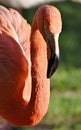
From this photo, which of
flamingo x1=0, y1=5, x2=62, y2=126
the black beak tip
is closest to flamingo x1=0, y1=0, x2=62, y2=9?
flamingo x1=0, y1=5, x2=62, y2=126

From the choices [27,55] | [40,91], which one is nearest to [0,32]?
[27,55]

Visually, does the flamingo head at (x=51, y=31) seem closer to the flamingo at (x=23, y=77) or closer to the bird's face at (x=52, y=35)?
the bird's face at (x=52, y=35)

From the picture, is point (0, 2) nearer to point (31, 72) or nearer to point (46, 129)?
point (46, 129)

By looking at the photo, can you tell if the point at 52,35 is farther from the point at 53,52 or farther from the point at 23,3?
the point at 23,3

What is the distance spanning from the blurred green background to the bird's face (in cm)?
202

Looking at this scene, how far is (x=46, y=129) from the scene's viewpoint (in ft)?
18.3

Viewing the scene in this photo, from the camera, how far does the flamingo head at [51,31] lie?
3.52 meters

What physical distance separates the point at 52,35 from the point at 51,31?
3 centimetres

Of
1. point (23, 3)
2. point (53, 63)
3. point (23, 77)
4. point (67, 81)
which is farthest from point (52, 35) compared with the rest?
point (23, 3)

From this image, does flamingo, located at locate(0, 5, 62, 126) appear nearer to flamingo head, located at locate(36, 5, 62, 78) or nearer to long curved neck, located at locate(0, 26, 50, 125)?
long curved neck, located at locate(0, 26, 50, 125)

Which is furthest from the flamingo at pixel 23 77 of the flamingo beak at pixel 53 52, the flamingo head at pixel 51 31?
the flamingo beak at pixel 53 52

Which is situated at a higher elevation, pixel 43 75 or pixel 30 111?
pixel 43 75

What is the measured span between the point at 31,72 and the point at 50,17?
615 millimetres

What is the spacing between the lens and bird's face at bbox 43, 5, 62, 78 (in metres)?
3.51
